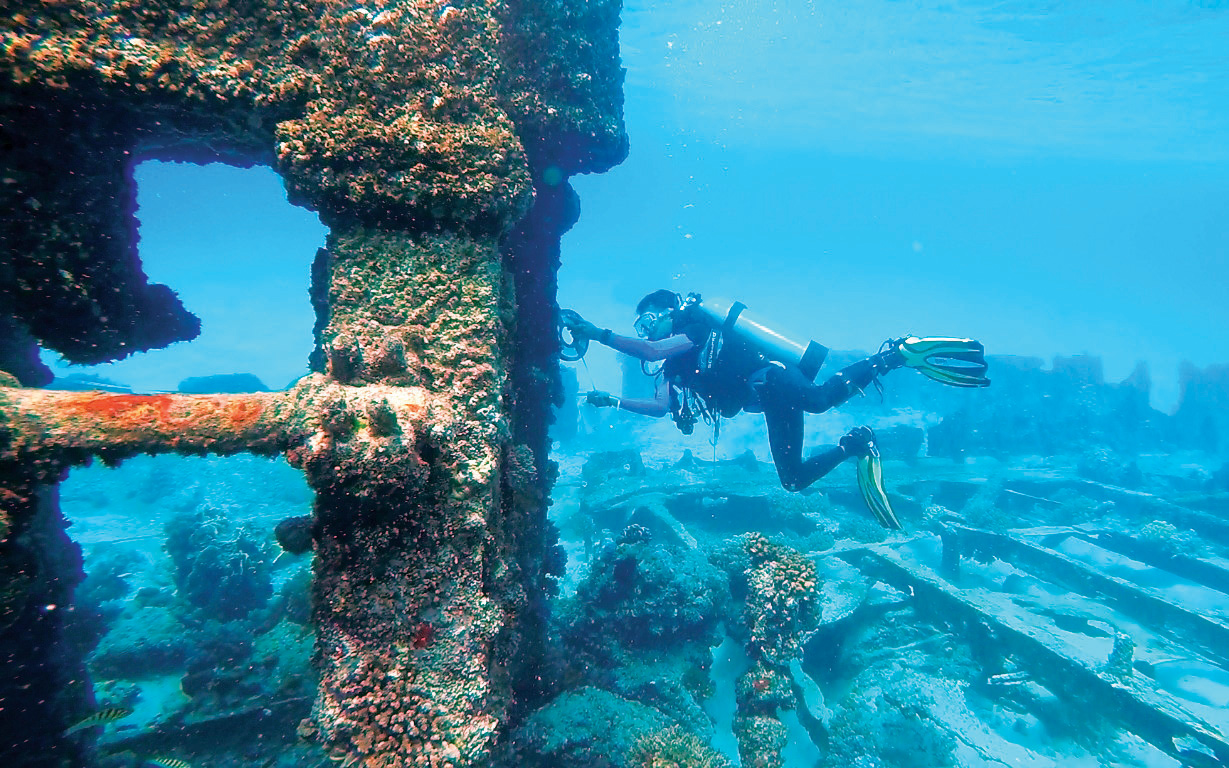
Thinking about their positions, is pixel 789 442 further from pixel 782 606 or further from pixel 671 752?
pixel 671 752

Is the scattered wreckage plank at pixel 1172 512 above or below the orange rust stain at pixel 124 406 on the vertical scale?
below


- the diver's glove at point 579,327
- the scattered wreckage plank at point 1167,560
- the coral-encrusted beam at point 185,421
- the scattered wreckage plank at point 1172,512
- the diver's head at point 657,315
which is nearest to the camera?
the coral-encrusted beam at point 185,421

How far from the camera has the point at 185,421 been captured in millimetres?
2354

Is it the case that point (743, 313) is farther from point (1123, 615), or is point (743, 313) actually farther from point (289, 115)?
point (1123, 615)

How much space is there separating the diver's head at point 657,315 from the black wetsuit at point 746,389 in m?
0.35

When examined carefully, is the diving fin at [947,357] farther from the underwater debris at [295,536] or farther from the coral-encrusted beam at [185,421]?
the underwater debris at [295,536]

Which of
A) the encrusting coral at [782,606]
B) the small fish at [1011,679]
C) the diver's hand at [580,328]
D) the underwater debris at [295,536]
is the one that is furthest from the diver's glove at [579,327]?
the small fish at [1011,679]

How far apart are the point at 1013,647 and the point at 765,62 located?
4265cm

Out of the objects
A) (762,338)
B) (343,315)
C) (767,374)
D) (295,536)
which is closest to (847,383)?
(767,374)

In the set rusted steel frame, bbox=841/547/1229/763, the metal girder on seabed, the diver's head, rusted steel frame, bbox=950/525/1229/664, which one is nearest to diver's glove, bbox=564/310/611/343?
the diver's head

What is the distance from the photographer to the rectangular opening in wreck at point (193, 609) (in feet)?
15.8

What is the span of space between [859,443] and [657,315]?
3580mm

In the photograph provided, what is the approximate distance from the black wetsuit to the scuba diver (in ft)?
0.05

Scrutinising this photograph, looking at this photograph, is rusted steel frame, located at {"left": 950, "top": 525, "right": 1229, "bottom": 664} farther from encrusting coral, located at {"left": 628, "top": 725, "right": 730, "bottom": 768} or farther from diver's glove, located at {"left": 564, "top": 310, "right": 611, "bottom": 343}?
diver's glove, located at {"left": 564, "top": 310, "right": 611, "bottom": 343}
